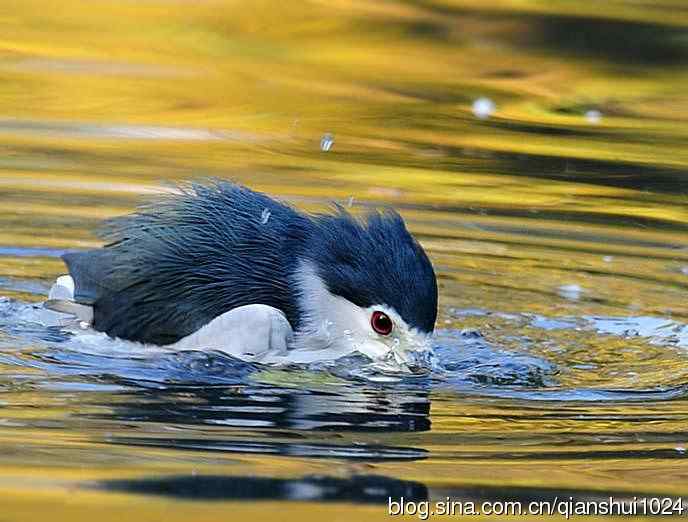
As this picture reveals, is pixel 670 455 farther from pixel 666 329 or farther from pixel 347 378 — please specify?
pixel 666 329

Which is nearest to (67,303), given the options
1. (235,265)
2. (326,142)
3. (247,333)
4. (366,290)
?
(235,265)

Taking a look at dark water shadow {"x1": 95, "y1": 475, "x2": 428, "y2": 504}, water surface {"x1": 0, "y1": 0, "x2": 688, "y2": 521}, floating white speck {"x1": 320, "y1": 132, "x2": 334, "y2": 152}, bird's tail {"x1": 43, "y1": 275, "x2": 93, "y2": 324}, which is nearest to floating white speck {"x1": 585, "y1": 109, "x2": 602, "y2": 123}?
water surface {"x1": 0, "y1": 0, "x2": 688, "y2": 521}

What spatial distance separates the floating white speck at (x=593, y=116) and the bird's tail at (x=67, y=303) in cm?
643

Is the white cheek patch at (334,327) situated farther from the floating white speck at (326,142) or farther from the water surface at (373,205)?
the floating white speck at (326,142)

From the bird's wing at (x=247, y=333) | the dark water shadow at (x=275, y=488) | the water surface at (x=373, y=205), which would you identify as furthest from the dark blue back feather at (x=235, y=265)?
the dark water shadow at (x=275, y=488)

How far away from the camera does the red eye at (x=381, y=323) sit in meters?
8.08

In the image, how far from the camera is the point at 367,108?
14.1 m

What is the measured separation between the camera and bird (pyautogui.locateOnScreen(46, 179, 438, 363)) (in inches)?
315

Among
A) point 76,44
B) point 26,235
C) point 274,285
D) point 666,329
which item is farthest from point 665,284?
point 76,44

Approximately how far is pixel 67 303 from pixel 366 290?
1.54 meters

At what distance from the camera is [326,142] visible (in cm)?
1235

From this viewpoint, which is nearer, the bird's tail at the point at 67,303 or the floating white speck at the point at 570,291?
the bird's tail at the point at 67,303

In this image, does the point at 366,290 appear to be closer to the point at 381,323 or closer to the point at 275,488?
the point at 381,323

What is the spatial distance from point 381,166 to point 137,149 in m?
1.71
